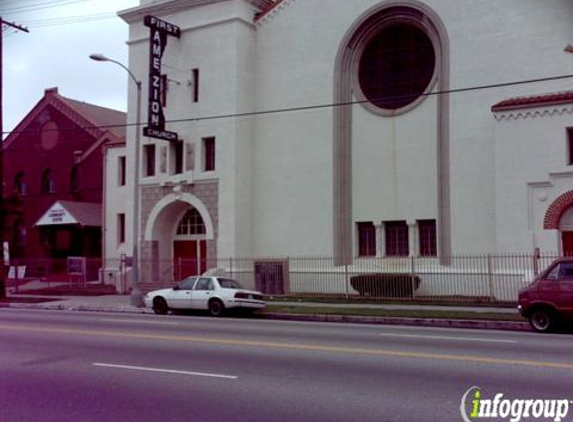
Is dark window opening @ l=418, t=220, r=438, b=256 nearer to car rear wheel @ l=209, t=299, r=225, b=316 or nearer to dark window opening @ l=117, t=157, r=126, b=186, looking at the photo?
car rear wheel @ l=209, t=299, r=225, b=316

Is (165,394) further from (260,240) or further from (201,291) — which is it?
(260,240)

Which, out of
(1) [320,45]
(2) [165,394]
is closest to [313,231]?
(1) [320,45]

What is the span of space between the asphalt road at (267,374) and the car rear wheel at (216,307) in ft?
18.7

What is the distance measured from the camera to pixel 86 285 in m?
32.8

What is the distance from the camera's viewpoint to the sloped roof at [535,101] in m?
23.0

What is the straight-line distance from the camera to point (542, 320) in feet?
51.8

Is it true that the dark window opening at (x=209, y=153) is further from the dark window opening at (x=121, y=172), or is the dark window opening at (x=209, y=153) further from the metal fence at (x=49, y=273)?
the metal fence at (x=49, y=273)

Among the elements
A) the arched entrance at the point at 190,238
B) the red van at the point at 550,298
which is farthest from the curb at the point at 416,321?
the arched entrance at the point at 190,238

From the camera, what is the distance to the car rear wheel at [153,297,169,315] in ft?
71.1

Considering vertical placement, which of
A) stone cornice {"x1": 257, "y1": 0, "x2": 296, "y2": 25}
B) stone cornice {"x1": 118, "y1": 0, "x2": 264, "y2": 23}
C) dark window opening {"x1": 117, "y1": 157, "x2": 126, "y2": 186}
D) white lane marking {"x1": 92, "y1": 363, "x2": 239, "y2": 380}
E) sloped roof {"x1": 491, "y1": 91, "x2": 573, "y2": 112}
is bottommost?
white lane marking {"x1": 92, "y1": 363, "x2": 239, "y2": 380}

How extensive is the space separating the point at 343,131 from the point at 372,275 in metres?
6.76

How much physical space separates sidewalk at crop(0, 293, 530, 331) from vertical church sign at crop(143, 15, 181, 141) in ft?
25.0

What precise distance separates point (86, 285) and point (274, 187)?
10608 millimetres

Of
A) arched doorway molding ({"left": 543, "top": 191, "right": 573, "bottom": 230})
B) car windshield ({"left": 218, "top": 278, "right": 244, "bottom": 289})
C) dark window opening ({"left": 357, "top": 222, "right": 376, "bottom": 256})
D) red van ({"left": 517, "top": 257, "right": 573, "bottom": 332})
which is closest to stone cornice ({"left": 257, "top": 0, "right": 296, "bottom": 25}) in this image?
dark window opening ({"left": 357, "top": 222, "right": 376, "bottom": 256})
